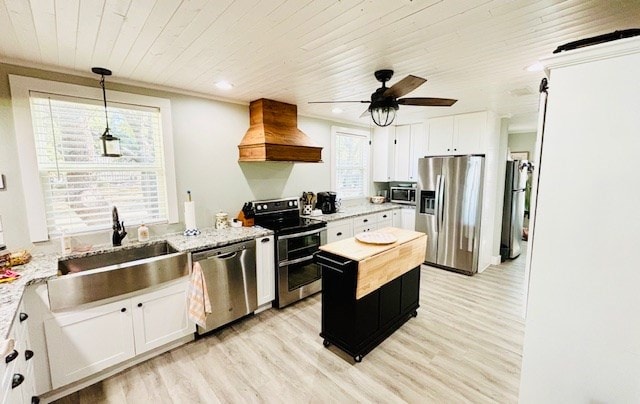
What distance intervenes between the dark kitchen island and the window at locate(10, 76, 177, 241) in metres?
1.95

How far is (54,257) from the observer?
2281mm

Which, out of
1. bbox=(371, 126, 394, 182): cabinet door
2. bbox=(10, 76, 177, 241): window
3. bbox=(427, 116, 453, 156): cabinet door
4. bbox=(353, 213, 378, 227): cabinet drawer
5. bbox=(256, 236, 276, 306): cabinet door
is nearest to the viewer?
bbox=(10, 76, 177, 241): window

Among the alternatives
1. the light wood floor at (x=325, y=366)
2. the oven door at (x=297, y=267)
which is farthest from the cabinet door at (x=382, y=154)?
the light wood floor at (x=325, y=366)

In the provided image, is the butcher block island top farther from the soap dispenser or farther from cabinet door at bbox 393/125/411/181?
cabinet door at bbox 393/125/411/181

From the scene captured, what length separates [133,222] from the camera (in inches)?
111

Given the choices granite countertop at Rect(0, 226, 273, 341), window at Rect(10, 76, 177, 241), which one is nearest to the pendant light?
window at Rect(10, 76, 177, 241)

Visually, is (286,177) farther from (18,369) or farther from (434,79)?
(18,369)

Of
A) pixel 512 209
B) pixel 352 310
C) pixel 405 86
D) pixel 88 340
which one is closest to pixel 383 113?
pixel 405 86

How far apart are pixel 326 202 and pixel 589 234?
340cm

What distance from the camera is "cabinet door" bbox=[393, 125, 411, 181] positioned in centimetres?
520

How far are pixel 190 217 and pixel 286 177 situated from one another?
152cm

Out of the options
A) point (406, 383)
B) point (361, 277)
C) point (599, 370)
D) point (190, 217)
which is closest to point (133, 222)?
point (190, 217)

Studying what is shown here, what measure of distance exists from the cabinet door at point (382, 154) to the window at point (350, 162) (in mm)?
→ 184

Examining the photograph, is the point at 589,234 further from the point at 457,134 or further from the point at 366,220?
the point at 457,134
